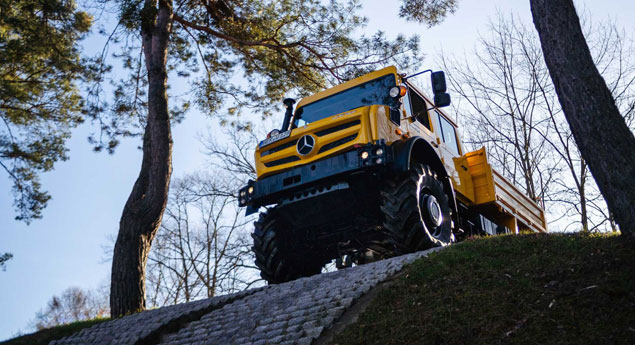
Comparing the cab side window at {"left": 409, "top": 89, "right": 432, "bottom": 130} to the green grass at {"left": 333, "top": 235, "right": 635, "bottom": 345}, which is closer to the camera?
the green grass at {"left": 333, "top": 235, "right": 635, "bottom": 345}

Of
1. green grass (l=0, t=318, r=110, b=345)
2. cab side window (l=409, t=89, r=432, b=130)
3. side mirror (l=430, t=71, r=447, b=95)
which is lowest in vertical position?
green grass (l=0, t=318, r=110, b=345)

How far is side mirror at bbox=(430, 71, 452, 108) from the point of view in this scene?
8293mm

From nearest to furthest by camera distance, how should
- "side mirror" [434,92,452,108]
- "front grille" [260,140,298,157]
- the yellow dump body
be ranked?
"side mirror" [434,92,452,108] < "front grille" [260,140,298,157] < the yellow dump body

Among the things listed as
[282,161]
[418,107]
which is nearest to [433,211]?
[418,107]

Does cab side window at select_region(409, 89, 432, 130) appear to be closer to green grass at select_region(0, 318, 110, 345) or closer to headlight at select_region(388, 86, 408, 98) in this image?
headlight at select_region(388, 86, 408, 98)

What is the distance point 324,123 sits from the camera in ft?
27.8

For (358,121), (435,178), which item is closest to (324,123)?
(358,121)

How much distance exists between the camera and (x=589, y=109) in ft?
18.1

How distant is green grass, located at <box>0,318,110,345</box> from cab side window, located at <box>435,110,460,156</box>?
21.2ft

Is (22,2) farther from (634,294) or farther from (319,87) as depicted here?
(634,294)

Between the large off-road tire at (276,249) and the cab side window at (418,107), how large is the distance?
8.93 ft

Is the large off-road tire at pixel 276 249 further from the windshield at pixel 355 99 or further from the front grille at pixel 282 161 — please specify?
the windshield at pixel 355 99

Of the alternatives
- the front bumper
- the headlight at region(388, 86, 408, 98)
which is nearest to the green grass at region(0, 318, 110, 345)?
the front bumper

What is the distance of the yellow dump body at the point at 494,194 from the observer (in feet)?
33.8
